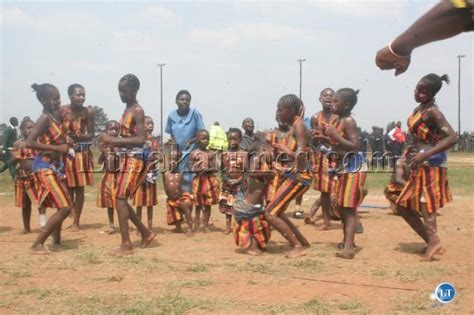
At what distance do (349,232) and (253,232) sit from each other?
1082 mm

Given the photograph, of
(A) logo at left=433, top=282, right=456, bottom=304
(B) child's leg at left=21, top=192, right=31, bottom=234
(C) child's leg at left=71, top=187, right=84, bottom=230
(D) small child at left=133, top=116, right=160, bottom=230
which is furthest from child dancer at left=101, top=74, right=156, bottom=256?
(A) logo at left=433, top=282, right=456, bottom=304

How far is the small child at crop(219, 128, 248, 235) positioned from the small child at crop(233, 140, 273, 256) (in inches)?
45.7

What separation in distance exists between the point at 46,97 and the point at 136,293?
9.45ft

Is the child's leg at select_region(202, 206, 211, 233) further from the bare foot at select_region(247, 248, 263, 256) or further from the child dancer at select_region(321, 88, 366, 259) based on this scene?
the child dancer at select_region(321, 88, 366, 259)

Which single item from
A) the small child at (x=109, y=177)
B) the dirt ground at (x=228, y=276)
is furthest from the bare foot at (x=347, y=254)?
the small child at (x=109, y=177)

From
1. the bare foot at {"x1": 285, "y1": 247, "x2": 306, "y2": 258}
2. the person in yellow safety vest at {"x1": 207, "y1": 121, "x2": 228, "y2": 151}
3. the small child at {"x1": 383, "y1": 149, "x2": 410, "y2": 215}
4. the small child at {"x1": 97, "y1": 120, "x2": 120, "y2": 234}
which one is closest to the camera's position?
the bare foot at {"x1": 285, "y1": 247, "x2": 306, "y2": 258}

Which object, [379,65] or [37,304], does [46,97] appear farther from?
[379,65]

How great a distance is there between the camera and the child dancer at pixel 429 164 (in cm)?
561

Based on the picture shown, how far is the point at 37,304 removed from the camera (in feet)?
13.5

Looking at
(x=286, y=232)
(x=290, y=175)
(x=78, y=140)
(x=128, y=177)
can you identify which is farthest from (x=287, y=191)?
(x=78, y=140)

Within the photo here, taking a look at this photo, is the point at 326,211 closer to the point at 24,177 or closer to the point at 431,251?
the point at 431,251

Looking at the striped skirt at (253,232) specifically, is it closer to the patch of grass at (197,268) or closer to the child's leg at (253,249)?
the child's leg at (253,249)

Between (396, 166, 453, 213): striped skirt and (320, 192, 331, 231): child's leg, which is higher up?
(396, 166, 453, 213): striped skirt

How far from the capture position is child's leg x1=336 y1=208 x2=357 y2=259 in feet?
18.8
